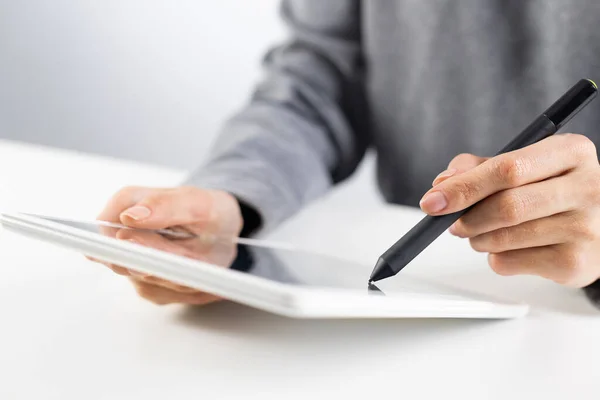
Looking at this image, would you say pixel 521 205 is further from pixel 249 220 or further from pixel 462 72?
pixel 462 72

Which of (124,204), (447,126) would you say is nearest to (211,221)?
(124,204)

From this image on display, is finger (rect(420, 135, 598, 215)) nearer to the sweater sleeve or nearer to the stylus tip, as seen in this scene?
the stylus tip

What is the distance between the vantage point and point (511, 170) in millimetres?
350

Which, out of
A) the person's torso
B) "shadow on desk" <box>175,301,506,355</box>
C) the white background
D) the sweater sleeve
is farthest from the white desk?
the white background

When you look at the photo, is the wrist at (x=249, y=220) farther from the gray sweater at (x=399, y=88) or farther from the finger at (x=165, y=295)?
the finger at (x=165, y=295)

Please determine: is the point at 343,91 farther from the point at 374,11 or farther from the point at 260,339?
the point at 260,339

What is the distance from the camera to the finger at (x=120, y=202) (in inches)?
16.2

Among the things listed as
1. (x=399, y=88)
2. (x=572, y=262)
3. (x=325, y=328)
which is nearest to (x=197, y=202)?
(x=325, y=328)

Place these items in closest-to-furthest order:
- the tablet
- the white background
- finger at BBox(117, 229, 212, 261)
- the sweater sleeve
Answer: the tablet → finger at BBox(117, 229, 212, 261) → the sweater sleeve → the white background

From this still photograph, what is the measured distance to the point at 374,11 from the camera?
2.38 feet

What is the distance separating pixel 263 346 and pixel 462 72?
46 centimetres

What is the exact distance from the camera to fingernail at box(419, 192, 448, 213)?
0.34m

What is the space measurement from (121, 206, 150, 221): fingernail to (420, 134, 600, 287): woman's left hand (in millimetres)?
165

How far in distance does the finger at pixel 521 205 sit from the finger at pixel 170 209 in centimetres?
17
